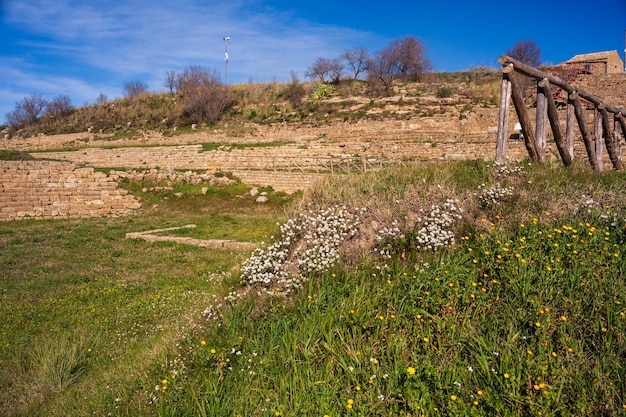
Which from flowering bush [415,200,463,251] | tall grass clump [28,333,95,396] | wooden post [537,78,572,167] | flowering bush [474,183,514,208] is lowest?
tall grass clump [28,333,95,396]

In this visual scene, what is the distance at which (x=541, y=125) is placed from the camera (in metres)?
6.88

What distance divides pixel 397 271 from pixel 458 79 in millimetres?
38121

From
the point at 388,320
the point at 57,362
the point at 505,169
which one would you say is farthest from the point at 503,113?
the point at 57,362

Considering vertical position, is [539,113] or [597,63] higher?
[597,63]

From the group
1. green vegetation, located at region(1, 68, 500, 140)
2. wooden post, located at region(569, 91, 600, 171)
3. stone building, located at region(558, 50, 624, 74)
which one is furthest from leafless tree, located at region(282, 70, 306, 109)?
wooden post, located at region(569, 91, 600, 171)

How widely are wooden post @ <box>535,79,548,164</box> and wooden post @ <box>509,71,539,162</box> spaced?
0.08 meters

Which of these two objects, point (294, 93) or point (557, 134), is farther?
point (294, 93)

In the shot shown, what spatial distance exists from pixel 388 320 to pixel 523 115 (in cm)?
464

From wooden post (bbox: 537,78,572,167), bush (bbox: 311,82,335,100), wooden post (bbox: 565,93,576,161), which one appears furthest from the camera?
bush (bbox: 311,82,335,100)

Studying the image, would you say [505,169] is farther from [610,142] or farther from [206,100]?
[206,100]

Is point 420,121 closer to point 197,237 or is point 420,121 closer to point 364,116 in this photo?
point 364,116

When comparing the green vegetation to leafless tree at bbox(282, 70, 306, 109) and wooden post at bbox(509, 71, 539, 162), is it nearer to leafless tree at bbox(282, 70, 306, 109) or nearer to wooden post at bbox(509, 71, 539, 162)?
leafless tree at bbox(282, 70, 306, 109)

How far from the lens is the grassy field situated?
2.98 meters

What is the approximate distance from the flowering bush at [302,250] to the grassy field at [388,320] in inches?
1.2
